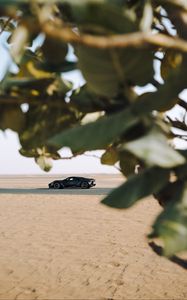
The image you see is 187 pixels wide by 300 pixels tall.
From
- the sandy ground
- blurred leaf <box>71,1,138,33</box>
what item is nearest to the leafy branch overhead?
blurred leaf <box>71,1,138,33</box>

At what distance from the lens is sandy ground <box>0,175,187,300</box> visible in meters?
7.92

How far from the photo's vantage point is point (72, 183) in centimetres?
3884

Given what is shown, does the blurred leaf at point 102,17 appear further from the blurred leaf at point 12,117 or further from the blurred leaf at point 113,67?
the blurred leaf at point 12,117

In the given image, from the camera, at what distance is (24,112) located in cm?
118

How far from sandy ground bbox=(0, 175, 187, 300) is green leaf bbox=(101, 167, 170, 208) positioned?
34.2 inches

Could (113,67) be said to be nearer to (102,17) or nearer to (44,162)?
(102,17)

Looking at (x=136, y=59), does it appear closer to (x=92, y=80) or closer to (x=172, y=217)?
(x=92, y=80)

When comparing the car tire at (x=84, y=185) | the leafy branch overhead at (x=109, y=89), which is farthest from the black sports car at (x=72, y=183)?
the leafy branch overhead at (x=109, y=89)

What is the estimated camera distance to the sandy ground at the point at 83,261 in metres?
7.92

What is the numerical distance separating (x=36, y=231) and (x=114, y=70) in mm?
14449

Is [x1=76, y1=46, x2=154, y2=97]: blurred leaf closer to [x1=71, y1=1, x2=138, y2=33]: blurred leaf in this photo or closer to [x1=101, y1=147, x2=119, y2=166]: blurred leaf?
[x1=71, y1=1, x2=138, y2=33]: blurred leaf

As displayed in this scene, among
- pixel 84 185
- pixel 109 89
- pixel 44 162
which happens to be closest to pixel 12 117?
pixel 109 89

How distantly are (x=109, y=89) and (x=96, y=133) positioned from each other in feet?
0.35

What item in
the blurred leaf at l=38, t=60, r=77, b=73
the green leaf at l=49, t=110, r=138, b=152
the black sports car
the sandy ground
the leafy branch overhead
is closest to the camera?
the leafy branch overhead
